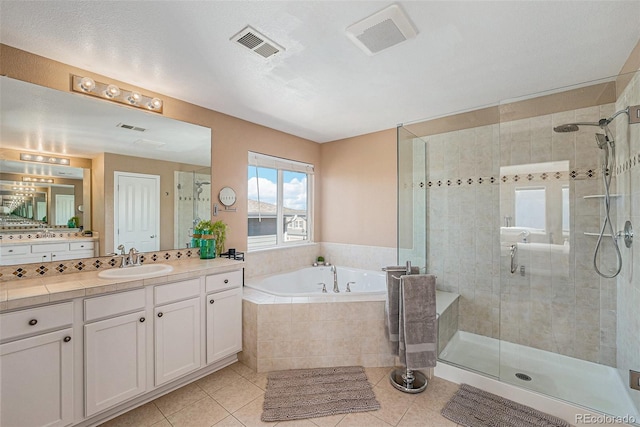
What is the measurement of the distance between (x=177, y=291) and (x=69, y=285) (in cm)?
64

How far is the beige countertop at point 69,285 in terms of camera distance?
1.53 m

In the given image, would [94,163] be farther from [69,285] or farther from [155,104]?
[69,285]

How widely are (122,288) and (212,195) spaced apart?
4.34ft

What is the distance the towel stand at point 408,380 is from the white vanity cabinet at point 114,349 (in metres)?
1.93

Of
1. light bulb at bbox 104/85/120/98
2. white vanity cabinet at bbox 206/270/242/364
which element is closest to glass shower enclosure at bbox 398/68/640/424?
white vanity cabinet at bbox 206/270/242/364

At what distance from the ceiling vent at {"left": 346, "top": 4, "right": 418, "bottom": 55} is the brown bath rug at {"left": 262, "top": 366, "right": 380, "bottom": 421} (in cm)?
253

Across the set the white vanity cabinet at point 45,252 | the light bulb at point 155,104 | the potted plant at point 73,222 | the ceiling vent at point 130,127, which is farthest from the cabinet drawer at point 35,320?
the light bulb at point 155,104

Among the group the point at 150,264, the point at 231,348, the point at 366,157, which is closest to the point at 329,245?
the point at 366,157

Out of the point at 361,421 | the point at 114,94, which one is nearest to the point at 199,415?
the point at 361,421

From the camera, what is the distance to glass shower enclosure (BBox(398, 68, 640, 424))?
2041mm

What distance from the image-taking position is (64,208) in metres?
2.11

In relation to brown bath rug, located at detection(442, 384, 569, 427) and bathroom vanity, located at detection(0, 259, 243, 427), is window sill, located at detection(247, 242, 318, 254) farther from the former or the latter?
brown bath rug, located at detection(442, 384, 569, 427)

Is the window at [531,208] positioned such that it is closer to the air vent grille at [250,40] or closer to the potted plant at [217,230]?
the air vent grille at [250,40]

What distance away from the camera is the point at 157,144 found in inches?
102
